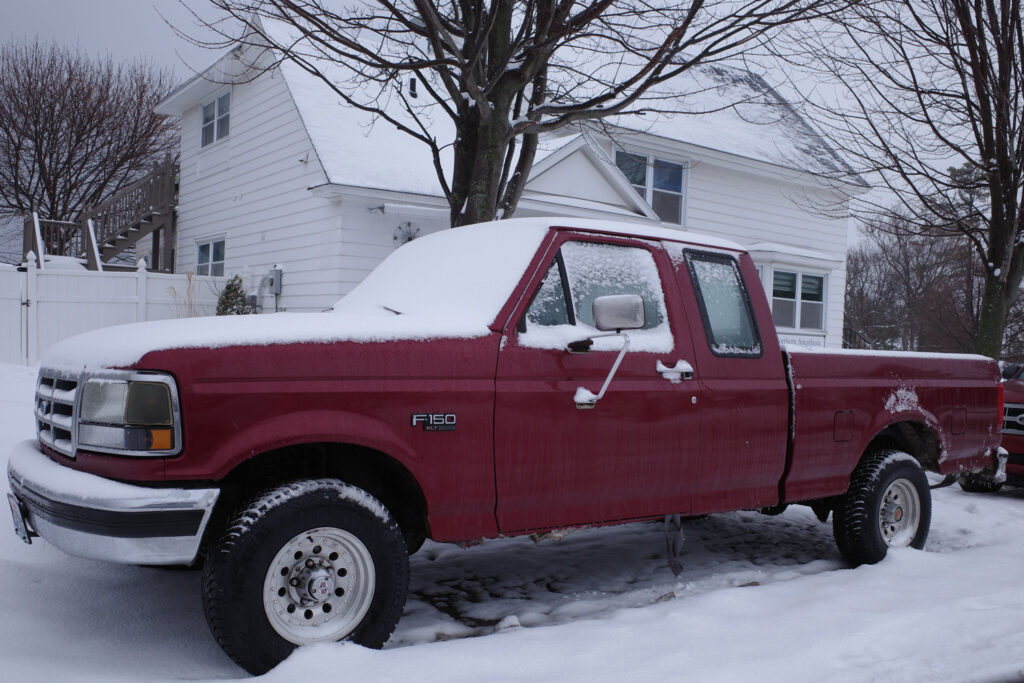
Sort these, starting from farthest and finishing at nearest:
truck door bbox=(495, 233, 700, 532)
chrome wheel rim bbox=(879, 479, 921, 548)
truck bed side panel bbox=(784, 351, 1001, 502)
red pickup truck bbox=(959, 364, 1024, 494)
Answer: red pickup truck bbox=(959, 364, 1024, 494), chrome wheel rim bbox=(879, 479, 921, 548), truck bed side panel bbox=(784, 351, 1001, 502), truck door bbox=(495, 233, 700, 532)

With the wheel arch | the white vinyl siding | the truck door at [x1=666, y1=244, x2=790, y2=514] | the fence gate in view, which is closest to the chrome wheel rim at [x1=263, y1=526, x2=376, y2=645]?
the wheel arch

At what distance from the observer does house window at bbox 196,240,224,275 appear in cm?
1725

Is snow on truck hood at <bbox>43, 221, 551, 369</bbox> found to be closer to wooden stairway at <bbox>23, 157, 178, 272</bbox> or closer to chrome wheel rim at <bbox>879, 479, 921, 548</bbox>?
chrome wheel rim at <bbox>879, 479, 921, 548</bbox>

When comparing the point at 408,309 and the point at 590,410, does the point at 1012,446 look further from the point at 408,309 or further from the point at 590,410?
the point at 408,309

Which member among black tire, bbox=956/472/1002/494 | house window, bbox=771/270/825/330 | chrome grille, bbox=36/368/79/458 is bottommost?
black tire, bbox=956/472/1002/494

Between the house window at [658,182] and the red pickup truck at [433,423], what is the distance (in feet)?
41.4

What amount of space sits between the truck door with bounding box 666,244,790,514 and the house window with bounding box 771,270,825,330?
14.6 metres

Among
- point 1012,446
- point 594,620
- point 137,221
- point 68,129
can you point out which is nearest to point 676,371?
point 594,620

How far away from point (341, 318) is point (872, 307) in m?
58.0

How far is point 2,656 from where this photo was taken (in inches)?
121

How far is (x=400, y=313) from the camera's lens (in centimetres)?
404

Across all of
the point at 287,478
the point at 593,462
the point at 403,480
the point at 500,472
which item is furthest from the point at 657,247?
the point at 287,478

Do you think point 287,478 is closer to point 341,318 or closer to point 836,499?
point 341,318

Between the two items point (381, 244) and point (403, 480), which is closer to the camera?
point (403, 480)
